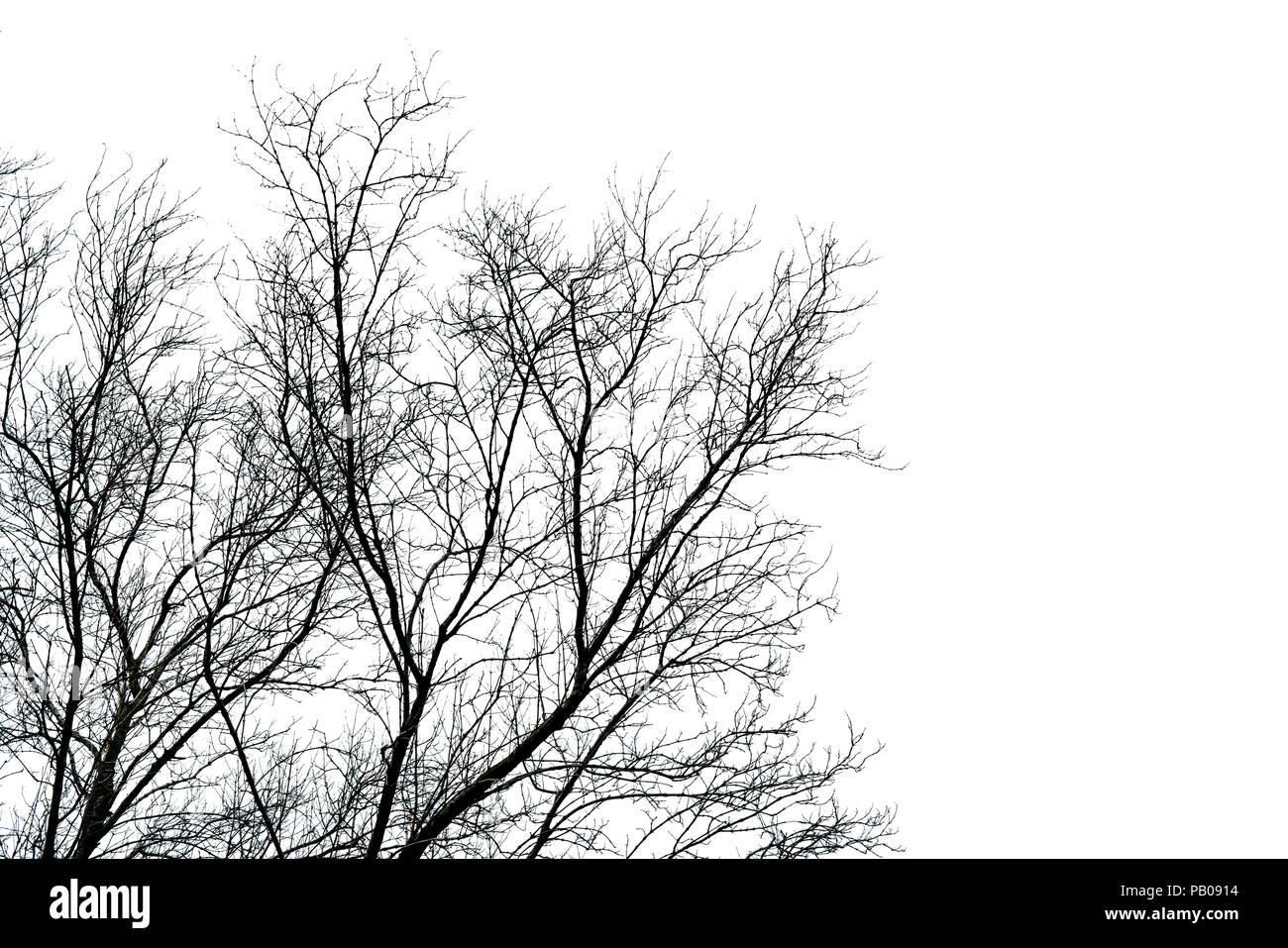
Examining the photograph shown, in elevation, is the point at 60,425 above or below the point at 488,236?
below

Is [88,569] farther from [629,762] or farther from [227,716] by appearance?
[629,762]

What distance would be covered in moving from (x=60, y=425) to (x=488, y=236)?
3.09 metres

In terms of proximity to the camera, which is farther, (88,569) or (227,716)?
(88,569)

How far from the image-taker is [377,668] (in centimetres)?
761
